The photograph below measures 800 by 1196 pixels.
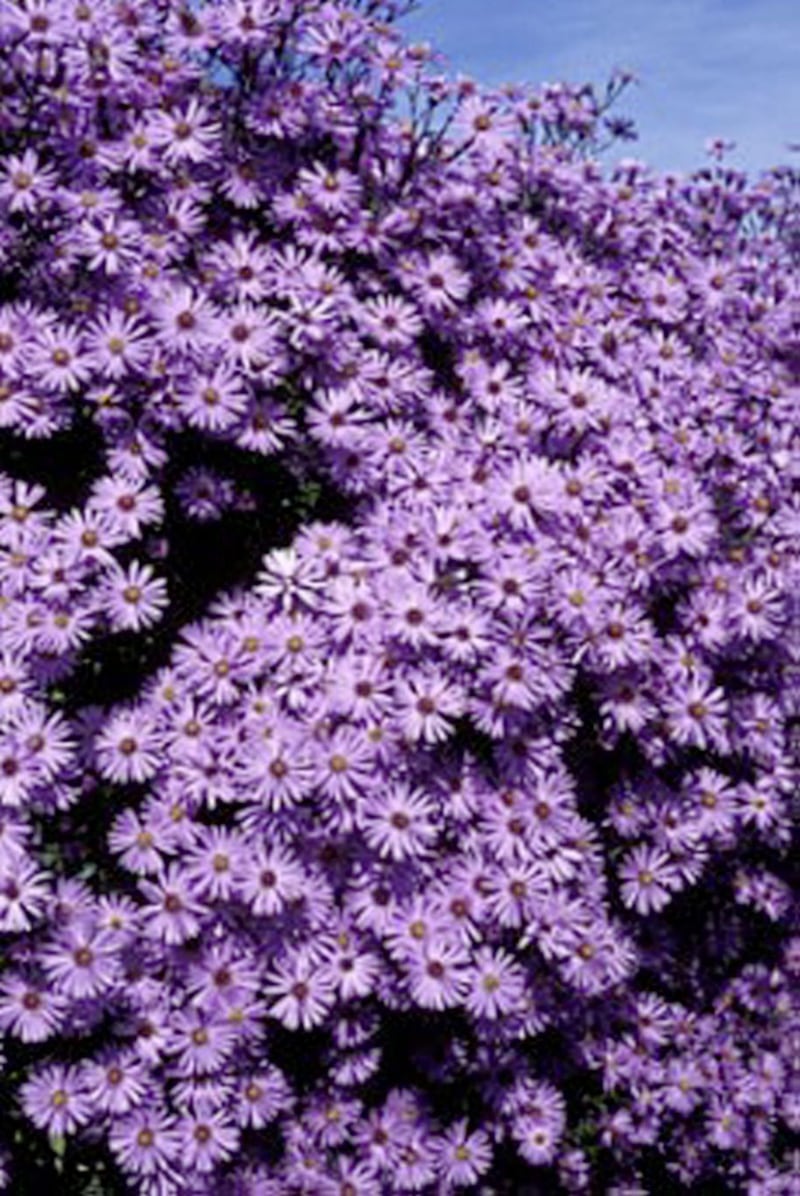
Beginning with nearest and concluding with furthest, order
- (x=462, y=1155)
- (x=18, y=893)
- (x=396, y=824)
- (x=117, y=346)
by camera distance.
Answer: (x=18, y=893) < (x=396, y=824) < (x=117, y=346) < (x=462, y=1155)

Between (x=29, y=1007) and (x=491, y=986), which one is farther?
(x=491, y=986)

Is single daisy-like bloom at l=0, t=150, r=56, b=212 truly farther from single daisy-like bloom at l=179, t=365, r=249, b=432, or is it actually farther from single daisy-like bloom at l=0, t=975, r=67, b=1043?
single daisy-like bloom at l=0, t=975, r=67, b=1043

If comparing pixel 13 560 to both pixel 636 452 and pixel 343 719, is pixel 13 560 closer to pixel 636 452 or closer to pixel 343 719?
pixel 343 719

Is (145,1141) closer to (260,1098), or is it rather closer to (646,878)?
(260,1098)

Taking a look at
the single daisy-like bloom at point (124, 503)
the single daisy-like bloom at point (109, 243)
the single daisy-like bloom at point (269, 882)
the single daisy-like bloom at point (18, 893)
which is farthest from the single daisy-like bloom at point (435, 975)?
the single daisy-like bloom at point (109, 243)

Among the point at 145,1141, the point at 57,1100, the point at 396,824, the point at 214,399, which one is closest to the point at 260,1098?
the point at 145,1141

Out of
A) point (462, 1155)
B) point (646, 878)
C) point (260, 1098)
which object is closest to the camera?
point (260, 1098)

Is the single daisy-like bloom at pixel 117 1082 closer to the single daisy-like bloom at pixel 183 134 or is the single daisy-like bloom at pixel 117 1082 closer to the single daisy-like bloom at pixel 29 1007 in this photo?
the single daisy-like bloom at pixel 29 1007

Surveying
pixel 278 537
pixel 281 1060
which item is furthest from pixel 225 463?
pixel 281 1060

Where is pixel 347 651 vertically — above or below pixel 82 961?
above
